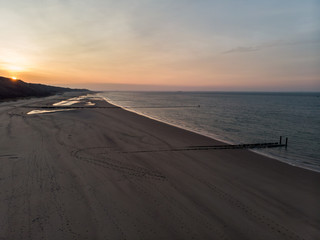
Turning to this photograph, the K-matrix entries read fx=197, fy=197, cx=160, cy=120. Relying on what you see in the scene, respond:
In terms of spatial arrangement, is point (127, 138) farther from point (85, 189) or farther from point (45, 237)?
point (45, 237)

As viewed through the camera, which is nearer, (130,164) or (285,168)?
(130,164)

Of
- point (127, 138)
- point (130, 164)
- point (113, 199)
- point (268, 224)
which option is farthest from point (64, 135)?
point (268, 224)

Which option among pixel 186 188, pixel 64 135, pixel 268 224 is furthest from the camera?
pixel 64 135

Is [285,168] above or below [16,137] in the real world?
below

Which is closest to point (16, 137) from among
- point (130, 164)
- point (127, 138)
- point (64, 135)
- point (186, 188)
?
point (64, 135)

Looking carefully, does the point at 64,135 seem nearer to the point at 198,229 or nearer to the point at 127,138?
the point at 127,138

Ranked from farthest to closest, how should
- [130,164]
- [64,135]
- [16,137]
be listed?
1. [64,135]
2. [16,137]
3. [130,164]

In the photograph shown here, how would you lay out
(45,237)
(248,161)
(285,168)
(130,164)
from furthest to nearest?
(248,161), (285,168), (130,164), (45,237)
